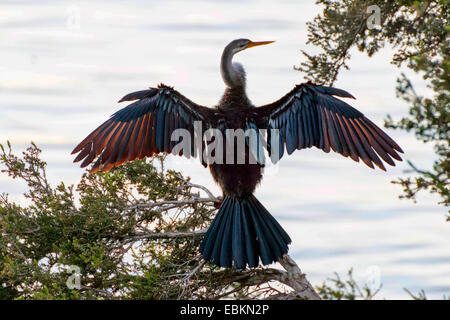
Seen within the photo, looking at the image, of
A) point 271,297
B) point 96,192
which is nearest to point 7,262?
point 96,192

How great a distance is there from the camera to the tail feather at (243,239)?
17.0 ft

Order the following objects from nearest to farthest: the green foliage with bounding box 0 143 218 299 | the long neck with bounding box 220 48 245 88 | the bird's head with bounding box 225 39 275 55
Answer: the green foliage with bounding box 0 143 218 299
the long neck with bounding box 220 48 245 88
the bird's head with bounding box 225 39 275 55

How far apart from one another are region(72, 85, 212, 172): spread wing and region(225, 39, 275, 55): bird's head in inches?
50.0

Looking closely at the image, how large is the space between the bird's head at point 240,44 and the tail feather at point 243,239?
7.73 ft

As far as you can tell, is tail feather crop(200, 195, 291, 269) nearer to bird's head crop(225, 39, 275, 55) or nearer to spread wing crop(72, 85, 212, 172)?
spread wing crop(72, 85, 212, 172)

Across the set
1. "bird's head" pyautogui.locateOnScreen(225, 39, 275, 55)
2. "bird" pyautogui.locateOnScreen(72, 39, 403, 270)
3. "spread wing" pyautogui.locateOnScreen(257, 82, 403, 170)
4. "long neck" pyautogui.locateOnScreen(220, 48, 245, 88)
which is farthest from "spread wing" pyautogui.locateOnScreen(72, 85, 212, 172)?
"bird's head" pyautogui.locateOnScreen(225, 39, 275, 55)

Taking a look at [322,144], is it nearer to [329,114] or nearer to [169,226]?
[329,114]

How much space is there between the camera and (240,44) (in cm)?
730

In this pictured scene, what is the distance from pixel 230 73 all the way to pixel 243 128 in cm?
107

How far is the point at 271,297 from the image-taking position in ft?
17.8

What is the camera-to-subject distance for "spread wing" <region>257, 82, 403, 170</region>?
232 inches

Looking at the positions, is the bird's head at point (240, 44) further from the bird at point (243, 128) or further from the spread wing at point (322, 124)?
the spread wing at point (322, 124)

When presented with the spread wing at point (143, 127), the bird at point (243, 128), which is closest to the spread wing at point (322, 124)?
the bird at point (243, 128)
